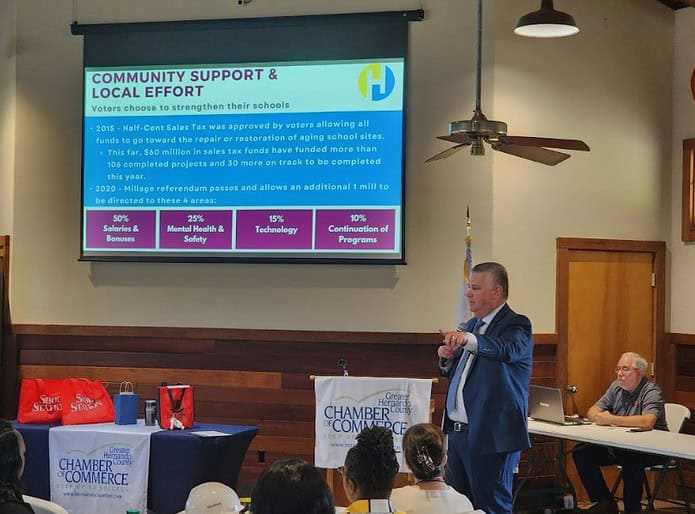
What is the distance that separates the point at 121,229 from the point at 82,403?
1.69m

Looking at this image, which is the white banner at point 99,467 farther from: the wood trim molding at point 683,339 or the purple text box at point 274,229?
the wood trim molding at point 683,339

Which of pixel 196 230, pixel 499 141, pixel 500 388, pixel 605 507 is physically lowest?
pixel 605 507

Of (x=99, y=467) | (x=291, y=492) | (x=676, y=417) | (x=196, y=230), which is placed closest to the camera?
(x=291, y=492)

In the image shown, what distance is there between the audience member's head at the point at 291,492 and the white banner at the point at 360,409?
3.76 metres

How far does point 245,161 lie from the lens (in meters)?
7.00

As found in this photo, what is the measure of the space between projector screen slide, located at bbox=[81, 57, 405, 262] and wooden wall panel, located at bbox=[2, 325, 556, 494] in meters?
0.56

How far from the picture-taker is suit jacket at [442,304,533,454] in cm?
465

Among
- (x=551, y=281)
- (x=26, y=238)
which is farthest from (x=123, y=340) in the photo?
(x=551, y=281)

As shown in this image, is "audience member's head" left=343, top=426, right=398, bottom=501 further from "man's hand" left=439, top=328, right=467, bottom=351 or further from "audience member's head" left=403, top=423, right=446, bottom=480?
"man's hand" left=439, top=328, right=467, bottom=351

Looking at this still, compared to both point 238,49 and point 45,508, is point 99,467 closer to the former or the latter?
point 45,508

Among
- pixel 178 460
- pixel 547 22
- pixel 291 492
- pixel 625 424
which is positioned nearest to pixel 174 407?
pixel 178 460

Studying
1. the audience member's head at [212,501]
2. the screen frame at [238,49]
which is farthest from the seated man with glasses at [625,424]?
the audience member's head at [212,501]

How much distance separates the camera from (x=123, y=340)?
23.5 ft

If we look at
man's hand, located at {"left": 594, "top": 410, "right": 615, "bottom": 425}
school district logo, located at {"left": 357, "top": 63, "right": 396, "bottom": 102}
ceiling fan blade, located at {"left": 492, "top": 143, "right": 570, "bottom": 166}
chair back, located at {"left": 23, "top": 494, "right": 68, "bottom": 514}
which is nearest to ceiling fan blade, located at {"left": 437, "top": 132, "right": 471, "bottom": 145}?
ceiling fan blade, located at {"left": 492, "top": 143, "right": 570, "bottom": 166}
